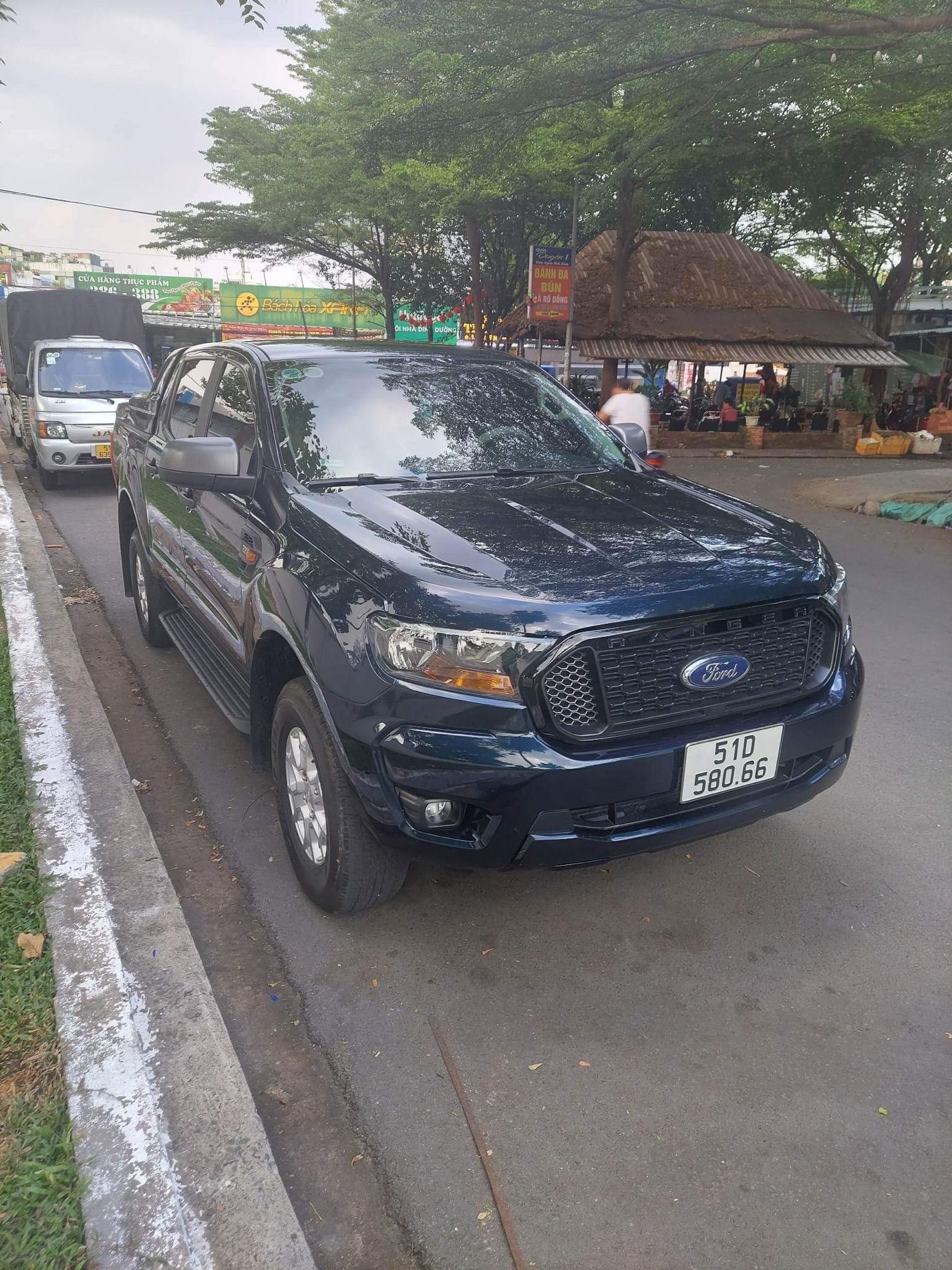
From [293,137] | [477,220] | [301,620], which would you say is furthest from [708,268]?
[301,620]

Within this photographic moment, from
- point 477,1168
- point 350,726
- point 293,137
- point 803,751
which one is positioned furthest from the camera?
point 293,137

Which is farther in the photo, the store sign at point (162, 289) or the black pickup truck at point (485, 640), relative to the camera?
the store sign at point (162, 289)

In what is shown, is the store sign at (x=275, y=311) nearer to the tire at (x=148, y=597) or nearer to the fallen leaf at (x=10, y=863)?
the tire at (x=148, y=597)

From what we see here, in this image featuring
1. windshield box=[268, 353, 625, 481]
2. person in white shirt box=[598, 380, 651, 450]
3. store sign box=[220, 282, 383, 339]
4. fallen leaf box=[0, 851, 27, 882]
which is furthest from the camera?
store sign box=[220, 282, 383, 339]

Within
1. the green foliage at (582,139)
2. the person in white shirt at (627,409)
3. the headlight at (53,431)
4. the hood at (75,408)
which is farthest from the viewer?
the hood at (75,408)

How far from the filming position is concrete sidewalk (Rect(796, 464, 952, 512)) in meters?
12.7

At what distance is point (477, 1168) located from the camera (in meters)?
2.15

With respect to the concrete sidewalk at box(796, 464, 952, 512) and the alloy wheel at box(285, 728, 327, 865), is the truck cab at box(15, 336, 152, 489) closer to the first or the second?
the alloy wheel at box(285, 728, 327, 865)

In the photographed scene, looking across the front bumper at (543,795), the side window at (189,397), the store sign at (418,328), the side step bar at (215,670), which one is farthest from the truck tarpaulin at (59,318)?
the front bumper at (543,795)

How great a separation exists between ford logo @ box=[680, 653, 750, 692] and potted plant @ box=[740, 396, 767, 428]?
2050cm

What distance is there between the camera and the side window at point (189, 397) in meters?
4.37

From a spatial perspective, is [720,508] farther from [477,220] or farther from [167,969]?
[477,220]

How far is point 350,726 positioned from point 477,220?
69.9 feet

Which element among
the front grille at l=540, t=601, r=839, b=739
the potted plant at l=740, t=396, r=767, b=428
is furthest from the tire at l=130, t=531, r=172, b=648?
the potted plant at l=740, t=396, r=767, b=428
